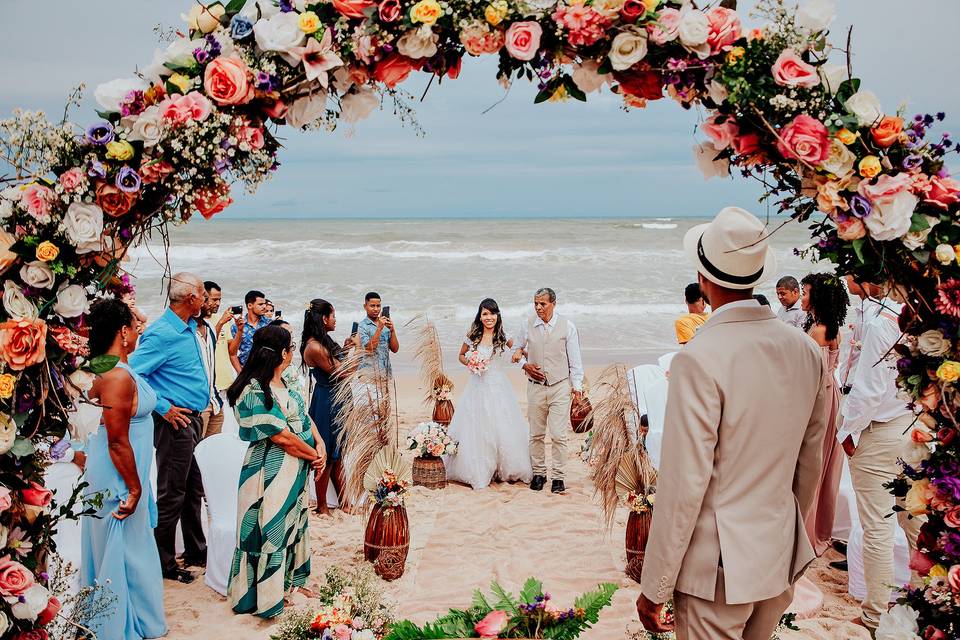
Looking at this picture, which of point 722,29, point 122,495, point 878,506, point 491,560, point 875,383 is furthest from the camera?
point 491,560

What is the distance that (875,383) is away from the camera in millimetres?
4824

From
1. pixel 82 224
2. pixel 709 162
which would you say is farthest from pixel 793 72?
pixel 82 224

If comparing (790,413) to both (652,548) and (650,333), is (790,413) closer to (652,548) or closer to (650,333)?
(652,548)

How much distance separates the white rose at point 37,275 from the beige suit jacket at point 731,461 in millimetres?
2369

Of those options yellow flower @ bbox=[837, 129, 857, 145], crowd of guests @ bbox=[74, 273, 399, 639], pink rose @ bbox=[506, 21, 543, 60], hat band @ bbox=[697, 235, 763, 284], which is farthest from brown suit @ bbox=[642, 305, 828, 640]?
crowd of guests @ bbox=[74, 273, 399, 639]

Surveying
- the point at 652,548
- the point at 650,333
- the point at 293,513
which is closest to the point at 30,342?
the point at 652,548

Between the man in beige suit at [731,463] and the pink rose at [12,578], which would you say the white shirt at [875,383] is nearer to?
the man in beige suit at [731,463]

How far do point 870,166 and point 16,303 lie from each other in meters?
3.18

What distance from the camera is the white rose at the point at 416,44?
294cm

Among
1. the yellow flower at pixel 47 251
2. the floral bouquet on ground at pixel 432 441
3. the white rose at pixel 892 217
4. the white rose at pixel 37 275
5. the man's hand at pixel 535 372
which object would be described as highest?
the white rose at pixel 892 217

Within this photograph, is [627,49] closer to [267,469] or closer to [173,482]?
[267,469]

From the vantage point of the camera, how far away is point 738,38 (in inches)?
114

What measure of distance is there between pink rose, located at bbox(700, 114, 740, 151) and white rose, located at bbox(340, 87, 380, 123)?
1.34 metres

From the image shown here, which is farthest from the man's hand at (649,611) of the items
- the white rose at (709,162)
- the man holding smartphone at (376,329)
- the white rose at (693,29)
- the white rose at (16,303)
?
the man holding smartphone at (376,329)
